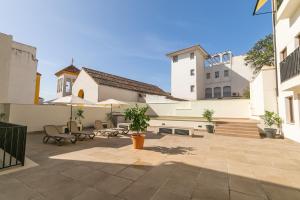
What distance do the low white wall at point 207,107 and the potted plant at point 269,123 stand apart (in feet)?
20.8

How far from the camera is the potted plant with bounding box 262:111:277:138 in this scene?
1007 centimetres

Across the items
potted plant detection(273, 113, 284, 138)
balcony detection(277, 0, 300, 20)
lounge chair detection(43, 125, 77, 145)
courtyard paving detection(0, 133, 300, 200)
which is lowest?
courtyard paving detection(0, 133, 300, 200)

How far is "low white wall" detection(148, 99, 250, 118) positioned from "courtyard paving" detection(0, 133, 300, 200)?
1187cm

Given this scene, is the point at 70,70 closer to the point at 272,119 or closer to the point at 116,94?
the point at 116,94

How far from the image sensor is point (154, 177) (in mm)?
4078

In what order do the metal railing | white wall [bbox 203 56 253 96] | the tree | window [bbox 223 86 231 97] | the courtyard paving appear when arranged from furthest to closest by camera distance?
1. window [bbox 223 86 231 97]
2. white wall [bbox 203 56 253 96]
3. the tree
4. the metal railing
5. the courtyard paving

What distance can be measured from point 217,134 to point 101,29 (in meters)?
12.2

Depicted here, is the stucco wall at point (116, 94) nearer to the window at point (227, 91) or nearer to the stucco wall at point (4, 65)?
the stucco wall at point (4, 65)

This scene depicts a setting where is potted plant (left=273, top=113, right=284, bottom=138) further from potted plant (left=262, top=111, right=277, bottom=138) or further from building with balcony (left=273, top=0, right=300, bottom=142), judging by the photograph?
building with balcony (left=273, top=0, right=300, bottom=142)

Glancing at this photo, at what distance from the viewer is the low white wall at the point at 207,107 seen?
17.1 m

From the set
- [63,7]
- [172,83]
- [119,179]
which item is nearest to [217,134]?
[119,179]

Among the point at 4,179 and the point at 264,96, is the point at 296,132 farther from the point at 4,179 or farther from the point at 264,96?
the point at 4,179

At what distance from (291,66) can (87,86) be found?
2136 centimetres

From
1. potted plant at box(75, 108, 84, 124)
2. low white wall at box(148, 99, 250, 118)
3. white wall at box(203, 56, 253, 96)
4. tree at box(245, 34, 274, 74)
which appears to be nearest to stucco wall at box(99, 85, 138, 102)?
low white wall at box(148, 99, 250, 118)
